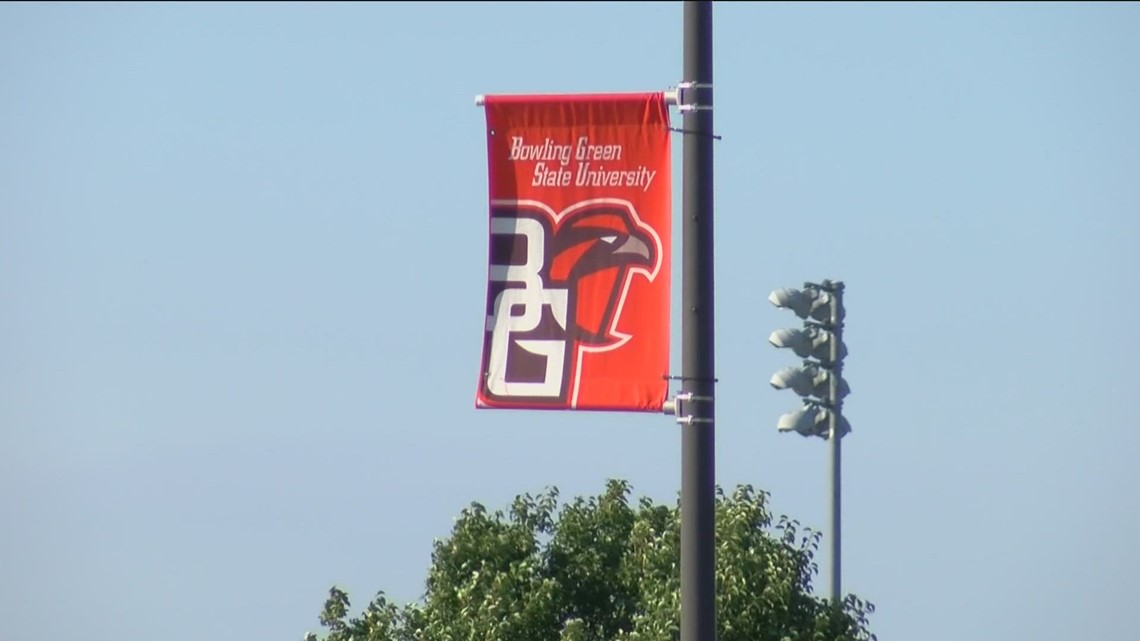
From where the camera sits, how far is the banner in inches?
357

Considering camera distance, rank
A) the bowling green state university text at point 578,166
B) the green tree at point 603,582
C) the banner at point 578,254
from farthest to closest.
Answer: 1. the green tree at point 603,582
2. the bowling green state university text at point 578,166
3. the banner at point 578,254

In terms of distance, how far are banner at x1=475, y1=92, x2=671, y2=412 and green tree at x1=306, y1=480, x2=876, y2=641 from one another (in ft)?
18.0

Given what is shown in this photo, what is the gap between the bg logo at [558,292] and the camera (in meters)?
9.09

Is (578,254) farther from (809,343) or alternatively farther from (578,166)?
(809,343)

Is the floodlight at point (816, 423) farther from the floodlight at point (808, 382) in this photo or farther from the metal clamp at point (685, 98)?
the metal clamp at point (685, 98)

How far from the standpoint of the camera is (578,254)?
359 inches

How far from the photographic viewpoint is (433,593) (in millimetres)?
16469

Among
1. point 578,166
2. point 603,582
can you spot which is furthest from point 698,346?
point 603,582

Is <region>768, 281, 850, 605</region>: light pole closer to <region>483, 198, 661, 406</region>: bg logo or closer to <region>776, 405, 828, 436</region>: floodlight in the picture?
<region>776, 405, 828, 436</region>: floodlight

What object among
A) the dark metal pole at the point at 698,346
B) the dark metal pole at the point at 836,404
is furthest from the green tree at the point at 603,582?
the dark metal pole at the point at 698,346

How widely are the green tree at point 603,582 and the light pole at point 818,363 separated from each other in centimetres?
138

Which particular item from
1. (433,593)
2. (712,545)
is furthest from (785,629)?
(712,545)

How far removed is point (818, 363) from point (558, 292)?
784cm

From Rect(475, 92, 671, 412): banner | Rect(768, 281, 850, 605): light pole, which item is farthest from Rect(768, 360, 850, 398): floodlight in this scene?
Rect(475, 92, 671, 412): banner
